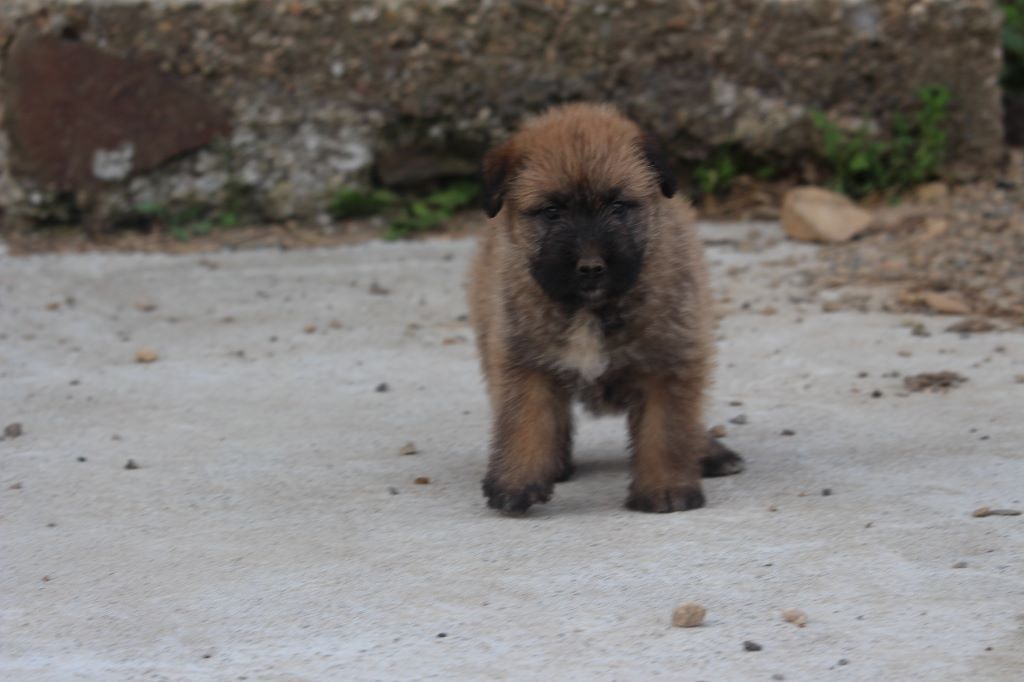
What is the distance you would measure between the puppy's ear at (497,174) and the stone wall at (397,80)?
162 inches

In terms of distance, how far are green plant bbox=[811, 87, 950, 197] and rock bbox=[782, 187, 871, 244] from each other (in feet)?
1.13

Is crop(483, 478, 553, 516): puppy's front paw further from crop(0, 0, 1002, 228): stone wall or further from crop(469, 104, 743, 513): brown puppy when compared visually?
crop(0, 0, 1002, 228): stone wall

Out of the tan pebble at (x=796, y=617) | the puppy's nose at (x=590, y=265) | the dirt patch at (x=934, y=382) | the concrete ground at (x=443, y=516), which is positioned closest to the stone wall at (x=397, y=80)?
the concrete ground at (x=443, y=516)

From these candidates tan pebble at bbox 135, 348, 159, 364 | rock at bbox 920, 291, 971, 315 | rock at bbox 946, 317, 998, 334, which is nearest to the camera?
rock at bbox 946, 317, 998, 334

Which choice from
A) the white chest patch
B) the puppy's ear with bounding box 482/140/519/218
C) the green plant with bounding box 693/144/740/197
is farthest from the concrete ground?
the green plant with bounding box 693/144/740/197

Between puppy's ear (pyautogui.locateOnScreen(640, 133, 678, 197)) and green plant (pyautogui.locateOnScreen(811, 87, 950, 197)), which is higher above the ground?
puppy's ear (pyautogui.locateOnScreen(640, 133, 678, 197))

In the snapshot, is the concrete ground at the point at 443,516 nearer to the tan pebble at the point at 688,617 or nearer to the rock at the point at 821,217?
the tan pebble at the point at 688,617

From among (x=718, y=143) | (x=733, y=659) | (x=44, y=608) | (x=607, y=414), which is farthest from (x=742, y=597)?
(x=718, y=143)

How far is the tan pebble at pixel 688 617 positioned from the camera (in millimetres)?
3193

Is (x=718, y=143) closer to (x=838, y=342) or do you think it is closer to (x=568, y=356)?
(x=838, y=342)

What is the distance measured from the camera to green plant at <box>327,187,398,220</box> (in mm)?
8578

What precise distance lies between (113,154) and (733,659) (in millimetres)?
6329

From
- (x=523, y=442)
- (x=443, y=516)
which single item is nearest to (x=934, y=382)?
(x=523, y=442)

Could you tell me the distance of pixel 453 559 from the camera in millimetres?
3727
